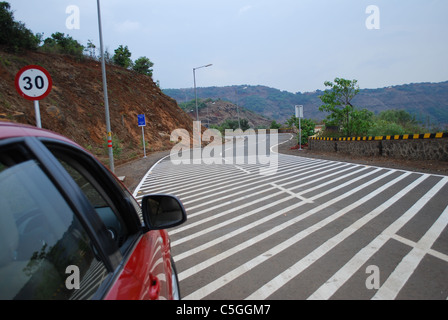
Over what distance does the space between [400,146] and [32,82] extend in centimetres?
1397

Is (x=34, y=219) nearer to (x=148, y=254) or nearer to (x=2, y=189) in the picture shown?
(x=2, y=189)

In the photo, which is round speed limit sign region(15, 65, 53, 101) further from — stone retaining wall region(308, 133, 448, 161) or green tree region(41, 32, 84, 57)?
green tree region(41, 32, 84, 57)


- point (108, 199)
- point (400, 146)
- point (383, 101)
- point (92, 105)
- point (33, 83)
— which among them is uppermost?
point (383, 101)

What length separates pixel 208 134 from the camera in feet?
149

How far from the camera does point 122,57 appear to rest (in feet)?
125

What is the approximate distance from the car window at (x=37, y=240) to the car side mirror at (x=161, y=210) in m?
0.70

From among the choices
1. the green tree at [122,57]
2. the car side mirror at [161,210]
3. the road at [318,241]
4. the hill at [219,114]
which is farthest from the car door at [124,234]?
the hill at [219,114]

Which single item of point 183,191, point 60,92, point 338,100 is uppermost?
point 60,92

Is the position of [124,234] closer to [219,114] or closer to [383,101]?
[219,114]

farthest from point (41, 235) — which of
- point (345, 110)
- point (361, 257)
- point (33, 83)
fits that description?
point (345, 110)

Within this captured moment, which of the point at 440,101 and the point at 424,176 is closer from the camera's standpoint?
the point at 424,176

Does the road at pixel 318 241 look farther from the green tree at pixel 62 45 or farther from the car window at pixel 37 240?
the green tree at pixel 62 45

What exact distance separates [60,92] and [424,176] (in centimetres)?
2547
